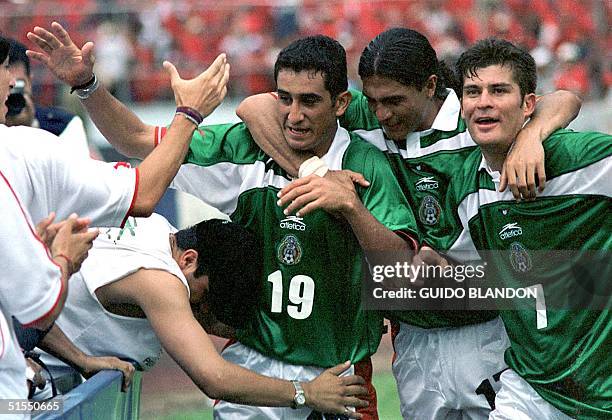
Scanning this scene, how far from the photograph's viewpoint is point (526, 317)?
3691 millimetres

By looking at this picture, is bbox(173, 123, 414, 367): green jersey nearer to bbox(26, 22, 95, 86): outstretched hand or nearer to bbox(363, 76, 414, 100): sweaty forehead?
bbox(363, 76, 414, 100): sweaty forehead

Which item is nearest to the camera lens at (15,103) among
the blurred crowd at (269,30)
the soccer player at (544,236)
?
the soccer player at (544,236)

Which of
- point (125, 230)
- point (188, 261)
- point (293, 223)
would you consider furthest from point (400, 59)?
point (125, 230)

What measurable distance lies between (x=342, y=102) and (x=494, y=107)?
60cm

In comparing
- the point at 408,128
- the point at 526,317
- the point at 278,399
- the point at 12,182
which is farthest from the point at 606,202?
the point at 12,182

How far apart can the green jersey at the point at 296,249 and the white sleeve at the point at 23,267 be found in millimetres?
1326

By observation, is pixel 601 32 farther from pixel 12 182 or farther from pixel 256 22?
pixel 12 182

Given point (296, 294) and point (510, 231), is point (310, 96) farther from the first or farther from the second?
point (510, 231)

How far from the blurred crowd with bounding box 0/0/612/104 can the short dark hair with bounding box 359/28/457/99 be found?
6.60 metres

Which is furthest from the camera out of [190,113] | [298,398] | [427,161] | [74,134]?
[74,134]

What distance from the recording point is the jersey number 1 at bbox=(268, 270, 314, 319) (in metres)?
3.86

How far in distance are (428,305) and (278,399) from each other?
0.77 metres

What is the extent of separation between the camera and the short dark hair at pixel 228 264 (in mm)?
3850

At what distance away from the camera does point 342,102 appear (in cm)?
387
